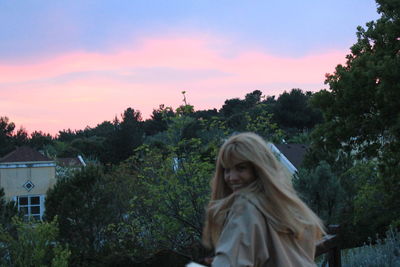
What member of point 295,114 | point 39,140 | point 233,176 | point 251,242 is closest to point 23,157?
point 233,176

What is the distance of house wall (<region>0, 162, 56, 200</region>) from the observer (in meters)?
28.8

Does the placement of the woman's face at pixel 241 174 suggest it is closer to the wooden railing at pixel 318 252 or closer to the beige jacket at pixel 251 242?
the beige jacket at pixel 251 242

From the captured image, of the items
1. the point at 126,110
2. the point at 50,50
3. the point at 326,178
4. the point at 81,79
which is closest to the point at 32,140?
the point at 126,110

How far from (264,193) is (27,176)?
2873 centimetres

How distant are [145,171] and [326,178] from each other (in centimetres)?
387

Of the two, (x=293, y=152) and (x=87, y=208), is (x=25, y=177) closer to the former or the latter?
(x=293, y=152)

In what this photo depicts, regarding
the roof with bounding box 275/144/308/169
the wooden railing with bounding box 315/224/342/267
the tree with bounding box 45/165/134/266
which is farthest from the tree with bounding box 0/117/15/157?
the wooden railing with bounding box 315/224/342/267

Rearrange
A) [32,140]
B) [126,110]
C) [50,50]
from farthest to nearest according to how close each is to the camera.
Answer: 1. [126,110]
2. [32,140]
3. [50,50]

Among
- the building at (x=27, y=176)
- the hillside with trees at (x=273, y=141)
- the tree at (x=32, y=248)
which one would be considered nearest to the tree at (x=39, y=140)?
the building at (x=27, y=176)

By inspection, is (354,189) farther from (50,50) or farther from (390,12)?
(50,50)

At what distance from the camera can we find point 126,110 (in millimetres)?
69125

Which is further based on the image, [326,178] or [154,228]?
[154,228]

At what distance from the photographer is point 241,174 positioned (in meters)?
2.18

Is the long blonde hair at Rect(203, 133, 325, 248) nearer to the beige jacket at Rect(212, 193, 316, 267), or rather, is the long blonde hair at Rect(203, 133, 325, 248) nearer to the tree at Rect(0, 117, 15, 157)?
the beige jacket at Rect(212, 193, 316, 267)
